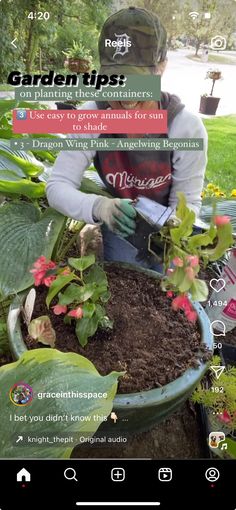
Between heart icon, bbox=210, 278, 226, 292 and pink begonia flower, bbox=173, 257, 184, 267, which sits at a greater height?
pink begonia flower, bbox=173, 257, 184, 267

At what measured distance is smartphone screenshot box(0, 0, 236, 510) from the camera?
0.52m

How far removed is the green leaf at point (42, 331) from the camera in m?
0.60

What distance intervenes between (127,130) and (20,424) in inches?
13.4

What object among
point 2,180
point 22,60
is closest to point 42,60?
point 22,60

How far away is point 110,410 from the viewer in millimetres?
541

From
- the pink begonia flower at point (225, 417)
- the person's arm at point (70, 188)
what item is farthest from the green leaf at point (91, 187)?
the pink begonia flower at point (225, 417)

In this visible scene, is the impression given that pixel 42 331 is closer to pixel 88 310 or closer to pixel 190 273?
pixel 88 310

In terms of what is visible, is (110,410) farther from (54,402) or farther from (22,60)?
(22,60)

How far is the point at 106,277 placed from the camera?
665mm

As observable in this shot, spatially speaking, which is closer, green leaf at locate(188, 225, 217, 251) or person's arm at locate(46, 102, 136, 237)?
green leaf at locate(188, 225, 217, 251)
